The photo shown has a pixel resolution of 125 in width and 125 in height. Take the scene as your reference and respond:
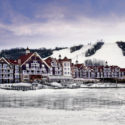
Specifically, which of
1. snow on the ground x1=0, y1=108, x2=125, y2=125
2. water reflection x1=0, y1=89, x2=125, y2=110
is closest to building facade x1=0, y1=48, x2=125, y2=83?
water reflection x1=0, y1=89, x2=125, y2=110

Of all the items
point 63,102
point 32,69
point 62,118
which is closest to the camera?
point 62,118

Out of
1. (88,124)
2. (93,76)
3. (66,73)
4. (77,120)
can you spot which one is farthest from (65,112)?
(93,76)

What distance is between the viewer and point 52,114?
33.6 m

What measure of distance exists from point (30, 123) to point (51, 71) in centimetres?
10815

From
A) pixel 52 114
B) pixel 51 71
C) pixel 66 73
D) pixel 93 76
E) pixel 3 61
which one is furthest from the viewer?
pixel 93 76

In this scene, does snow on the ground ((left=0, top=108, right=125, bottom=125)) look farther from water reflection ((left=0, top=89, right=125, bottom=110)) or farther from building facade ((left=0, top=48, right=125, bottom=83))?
building facade ((left=0, top=48, right=125, bottom=83))

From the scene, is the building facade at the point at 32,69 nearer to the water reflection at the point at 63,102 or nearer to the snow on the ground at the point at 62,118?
the water reflection at the point at 63,102

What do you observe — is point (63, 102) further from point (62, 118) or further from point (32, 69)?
point (32, 69)

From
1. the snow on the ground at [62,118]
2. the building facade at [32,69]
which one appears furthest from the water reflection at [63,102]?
the building facade at [32,69]

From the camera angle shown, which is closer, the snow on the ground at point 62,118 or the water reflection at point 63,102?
the snow on the ground at point 62,118

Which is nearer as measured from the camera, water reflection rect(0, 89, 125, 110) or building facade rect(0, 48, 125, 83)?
water reflection rect(0, 89, 125, 110)

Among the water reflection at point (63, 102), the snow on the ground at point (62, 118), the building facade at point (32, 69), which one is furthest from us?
the building facade at point (32, 69)

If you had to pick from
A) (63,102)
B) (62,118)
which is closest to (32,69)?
(63,102)

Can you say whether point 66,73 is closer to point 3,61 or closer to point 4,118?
point 3,61
